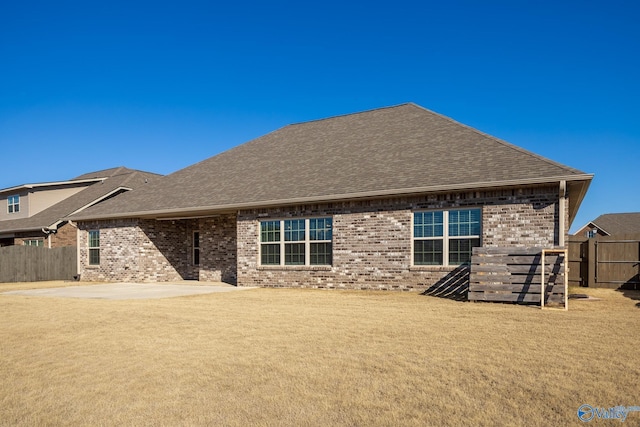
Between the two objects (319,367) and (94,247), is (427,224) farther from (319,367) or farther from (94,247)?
(94,247)

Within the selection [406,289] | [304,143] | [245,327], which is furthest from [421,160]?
[245,327]

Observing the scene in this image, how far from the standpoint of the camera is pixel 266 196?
16.3 metres

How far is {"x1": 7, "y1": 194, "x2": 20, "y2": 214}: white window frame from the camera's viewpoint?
2830 centimetres

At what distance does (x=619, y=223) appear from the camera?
144 ft

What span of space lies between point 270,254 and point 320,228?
7.82 feet

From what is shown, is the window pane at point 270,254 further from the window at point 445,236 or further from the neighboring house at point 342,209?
the window at point 445,236

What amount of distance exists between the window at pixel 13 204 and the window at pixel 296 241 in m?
20.3

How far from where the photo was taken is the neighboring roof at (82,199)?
24.9 m

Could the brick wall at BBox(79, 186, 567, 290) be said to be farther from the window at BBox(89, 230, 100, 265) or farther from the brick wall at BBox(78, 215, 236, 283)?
the window at BBox(89, 230, 100, 265)

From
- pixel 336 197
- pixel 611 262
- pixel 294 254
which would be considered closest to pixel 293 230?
pixel 294 254

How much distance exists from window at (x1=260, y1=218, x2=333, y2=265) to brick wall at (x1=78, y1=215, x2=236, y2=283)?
3409mm

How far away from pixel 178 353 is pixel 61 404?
192 cm

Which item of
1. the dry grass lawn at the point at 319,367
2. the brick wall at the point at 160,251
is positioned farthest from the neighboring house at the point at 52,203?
the dry grass lawn at the point at 319,367

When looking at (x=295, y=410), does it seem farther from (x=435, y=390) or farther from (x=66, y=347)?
(x=66, y=347)
